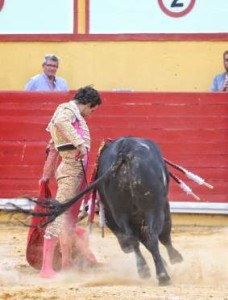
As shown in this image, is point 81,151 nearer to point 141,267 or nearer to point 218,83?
point 141,267

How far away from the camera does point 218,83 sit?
9352mm

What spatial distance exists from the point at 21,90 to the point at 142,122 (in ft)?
4.21

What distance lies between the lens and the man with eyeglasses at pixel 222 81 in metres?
9.15

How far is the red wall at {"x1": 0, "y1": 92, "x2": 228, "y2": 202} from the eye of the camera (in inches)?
353

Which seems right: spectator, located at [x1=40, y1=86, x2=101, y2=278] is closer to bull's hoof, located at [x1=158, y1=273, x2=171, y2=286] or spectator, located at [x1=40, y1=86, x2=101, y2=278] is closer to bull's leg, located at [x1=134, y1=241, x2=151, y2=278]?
bull's leg, located at [x1=134, y1=241, x2=151, y2=278]

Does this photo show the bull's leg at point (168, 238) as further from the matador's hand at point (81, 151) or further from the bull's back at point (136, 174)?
the matador's hand at point (81, 151)

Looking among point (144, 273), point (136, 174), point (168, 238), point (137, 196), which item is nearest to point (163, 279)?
point (144, 273)

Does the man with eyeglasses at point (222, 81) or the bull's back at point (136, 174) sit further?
the man with eyeglasses at point (222, 81)

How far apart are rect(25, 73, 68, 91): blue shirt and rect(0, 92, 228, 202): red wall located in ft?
0.63
